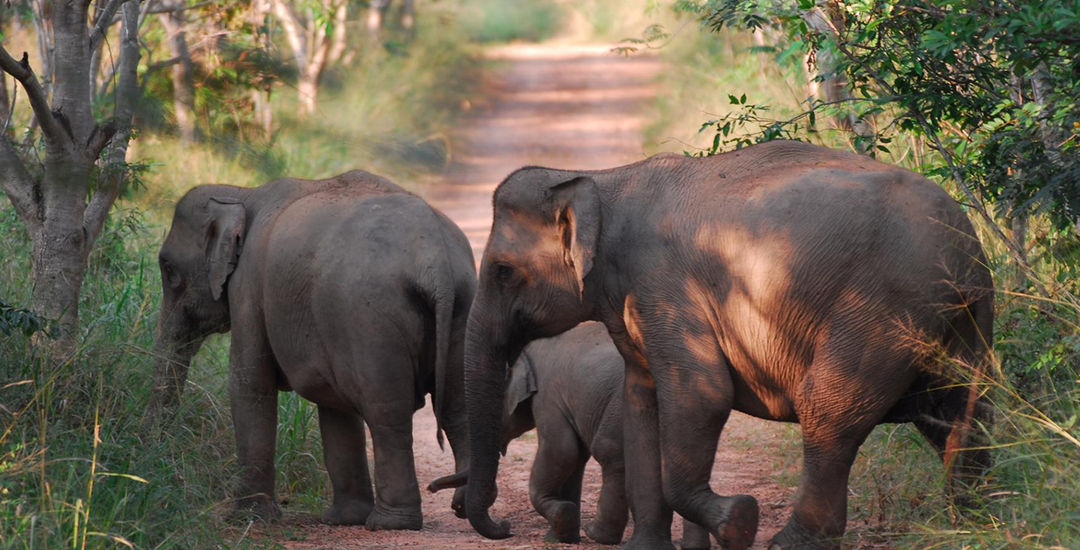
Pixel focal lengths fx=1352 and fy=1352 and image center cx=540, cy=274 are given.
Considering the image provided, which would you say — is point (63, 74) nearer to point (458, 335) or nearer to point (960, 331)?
point (458, 335)

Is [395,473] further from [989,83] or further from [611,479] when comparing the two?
[989,83]

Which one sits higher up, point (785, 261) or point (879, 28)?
point (879, 28)

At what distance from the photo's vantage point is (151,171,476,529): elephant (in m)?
6.53

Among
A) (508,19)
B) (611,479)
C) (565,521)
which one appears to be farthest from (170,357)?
(508,19)

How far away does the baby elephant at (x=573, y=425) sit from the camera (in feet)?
21.9

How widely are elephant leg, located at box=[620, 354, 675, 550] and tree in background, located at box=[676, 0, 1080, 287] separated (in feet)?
5.14

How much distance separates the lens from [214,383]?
8070 mm

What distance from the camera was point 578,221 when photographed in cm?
564

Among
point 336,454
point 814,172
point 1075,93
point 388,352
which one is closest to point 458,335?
point 388,352

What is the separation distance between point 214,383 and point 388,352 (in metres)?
2.00

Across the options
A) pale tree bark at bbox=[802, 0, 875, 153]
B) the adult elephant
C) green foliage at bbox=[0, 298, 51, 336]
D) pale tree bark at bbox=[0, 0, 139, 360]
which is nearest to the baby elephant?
the adult elephant

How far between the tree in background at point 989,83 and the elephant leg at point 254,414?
2884 millimetres

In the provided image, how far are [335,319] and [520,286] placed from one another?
108cm

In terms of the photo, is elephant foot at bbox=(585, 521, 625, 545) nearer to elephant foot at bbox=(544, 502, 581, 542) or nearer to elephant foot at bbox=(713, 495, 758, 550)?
elephant foot at bbox=(544, 502, 581, 542)
